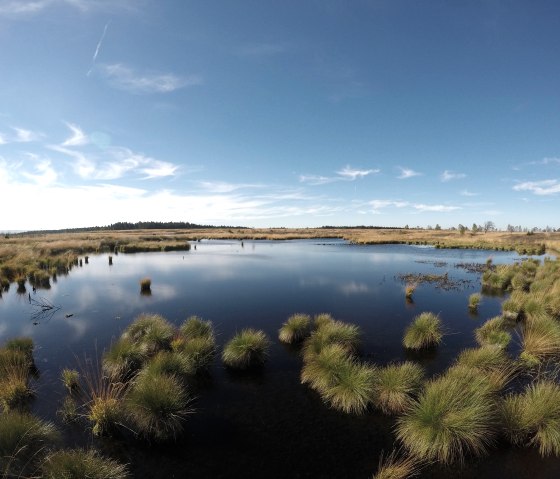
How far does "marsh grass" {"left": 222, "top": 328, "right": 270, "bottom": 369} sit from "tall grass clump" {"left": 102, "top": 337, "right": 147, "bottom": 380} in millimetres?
3194

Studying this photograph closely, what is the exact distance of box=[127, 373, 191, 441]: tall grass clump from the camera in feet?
26.3

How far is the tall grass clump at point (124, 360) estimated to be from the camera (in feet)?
36.1

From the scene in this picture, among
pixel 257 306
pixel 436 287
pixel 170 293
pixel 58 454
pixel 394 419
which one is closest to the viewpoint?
pixel 58 454

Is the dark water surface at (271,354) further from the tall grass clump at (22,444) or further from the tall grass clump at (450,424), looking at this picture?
the tall grass clump at (22,444)

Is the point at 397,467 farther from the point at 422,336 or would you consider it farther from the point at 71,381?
the point at 71,381

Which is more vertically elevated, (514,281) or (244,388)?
(514,281)

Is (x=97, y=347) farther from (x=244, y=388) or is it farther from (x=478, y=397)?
(x=478, y=397)

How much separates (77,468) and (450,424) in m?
8.07

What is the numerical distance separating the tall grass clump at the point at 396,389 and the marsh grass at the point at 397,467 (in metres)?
1.60

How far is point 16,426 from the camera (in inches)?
267

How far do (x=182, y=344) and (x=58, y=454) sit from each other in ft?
21.3

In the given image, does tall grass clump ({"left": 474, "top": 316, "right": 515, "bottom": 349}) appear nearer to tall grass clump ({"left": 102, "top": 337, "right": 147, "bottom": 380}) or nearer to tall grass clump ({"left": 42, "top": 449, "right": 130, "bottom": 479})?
tall grass clump ({"left": 42, "top": 449, "right": 130, "bottom": 479})

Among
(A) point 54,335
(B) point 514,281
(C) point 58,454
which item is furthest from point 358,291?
(C) point 58,454

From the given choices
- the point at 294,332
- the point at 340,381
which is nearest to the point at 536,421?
the point at 340,381
